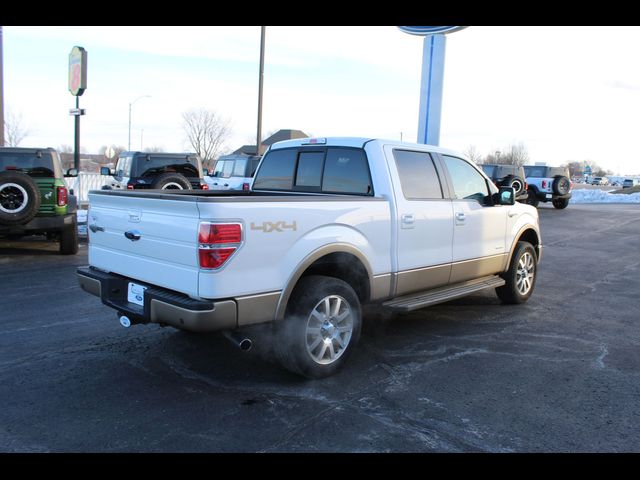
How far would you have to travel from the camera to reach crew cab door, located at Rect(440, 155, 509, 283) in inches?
228

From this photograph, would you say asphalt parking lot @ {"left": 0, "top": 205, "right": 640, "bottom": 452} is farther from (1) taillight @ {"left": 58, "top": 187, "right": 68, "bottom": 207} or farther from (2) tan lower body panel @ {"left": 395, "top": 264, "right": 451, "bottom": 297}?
(1) taillight @ {"left": 58, "top": 187, "right": 68, "bottom": 207}

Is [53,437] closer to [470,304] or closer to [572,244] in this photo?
[470,304]

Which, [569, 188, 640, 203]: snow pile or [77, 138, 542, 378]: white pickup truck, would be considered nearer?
[77, 138, 542, 378]: white pickup truck

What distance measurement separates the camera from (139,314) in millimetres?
4094

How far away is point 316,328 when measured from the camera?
4.29m

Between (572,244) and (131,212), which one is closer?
(131,212)

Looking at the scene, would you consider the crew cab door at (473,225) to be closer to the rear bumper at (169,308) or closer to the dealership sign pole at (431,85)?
the rear bumper at (169,308)

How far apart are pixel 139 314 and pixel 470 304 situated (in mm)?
4340

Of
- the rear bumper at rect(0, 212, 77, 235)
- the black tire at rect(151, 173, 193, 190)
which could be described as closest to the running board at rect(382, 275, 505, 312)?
the rear bumper at rect(0, 212, 77, 235)

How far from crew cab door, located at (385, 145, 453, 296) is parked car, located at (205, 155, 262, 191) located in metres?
10.7

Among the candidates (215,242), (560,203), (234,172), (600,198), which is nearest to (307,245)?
(215,242)

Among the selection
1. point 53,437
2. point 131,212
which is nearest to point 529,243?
point 131,212
